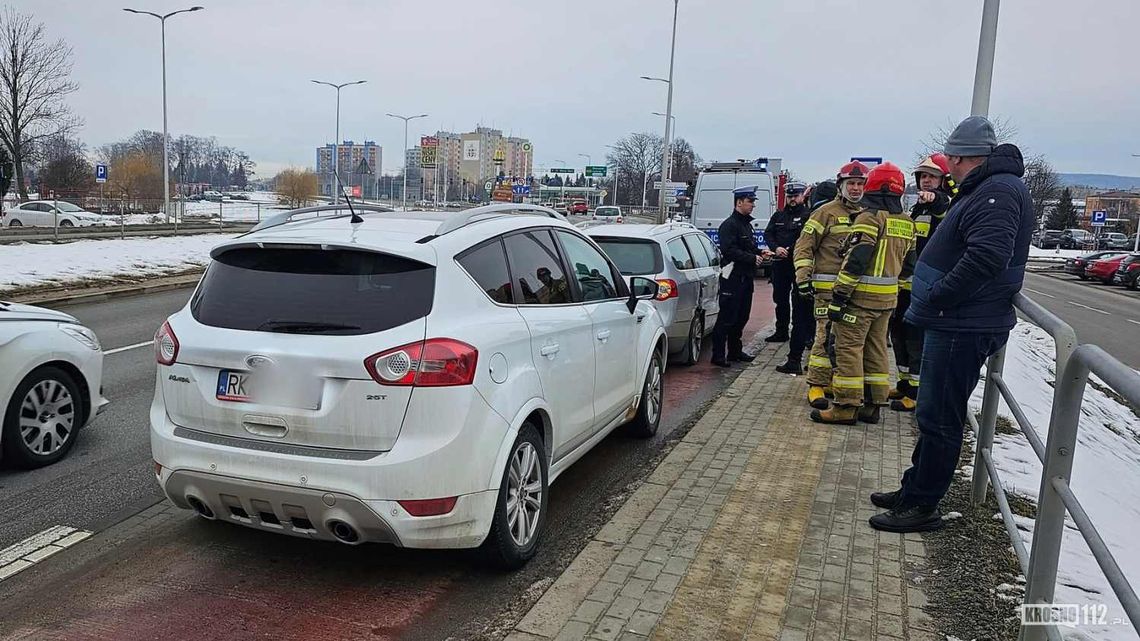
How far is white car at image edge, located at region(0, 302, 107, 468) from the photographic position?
534cm

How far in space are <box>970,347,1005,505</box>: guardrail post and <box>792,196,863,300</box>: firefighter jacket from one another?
2.60m

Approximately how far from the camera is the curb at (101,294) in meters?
13.4

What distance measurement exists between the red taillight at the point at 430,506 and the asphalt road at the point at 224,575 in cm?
49

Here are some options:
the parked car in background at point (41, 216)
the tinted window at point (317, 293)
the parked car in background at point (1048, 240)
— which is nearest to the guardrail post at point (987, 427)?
the tinted window at point (317, 293)

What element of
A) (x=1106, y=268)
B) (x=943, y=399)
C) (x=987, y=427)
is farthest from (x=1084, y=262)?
(x=943, y=399)

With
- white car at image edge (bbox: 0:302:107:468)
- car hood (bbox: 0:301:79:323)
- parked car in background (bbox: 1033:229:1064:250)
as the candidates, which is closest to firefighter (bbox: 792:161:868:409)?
white car at image edge (bbox: 0:302:107:468)

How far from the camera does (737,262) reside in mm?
9336

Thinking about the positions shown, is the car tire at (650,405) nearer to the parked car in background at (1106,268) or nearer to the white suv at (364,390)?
the white suv at (364,390)

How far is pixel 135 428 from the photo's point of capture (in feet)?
21.6

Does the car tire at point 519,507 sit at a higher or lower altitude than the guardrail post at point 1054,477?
lower

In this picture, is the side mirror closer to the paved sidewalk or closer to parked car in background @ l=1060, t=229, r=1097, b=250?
the paved sidewalk

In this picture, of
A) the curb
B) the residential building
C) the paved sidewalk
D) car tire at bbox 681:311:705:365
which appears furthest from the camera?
the residential building

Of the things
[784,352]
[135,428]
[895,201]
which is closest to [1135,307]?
[784,352]

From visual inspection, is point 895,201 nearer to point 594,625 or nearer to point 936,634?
point 936,634
